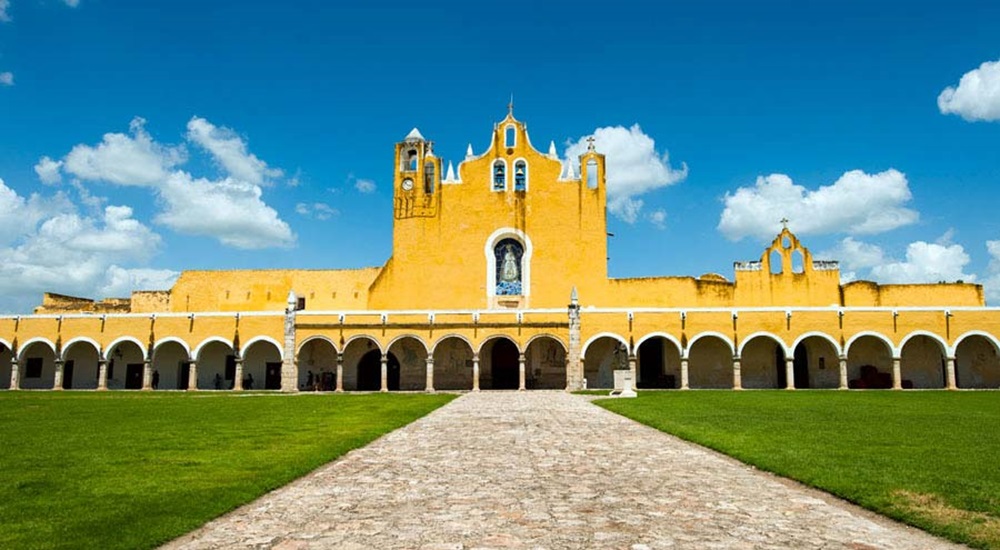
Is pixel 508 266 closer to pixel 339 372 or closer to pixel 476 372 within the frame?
pixel 476 372

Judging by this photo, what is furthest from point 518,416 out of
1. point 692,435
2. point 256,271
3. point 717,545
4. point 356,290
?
point 256,271

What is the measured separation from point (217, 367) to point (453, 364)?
11.9 meters

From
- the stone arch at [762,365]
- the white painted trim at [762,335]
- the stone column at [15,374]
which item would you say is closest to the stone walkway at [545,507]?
the white painted trim at [762,335]

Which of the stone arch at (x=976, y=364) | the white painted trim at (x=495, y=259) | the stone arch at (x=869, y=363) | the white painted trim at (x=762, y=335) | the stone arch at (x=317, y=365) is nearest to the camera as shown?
the white painted trim at (x=762, y=335)

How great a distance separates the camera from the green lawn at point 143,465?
570 cm

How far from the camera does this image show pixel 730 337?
32.0 meters

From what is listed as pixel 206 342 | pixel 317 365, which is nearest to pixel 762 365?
pixel 317 365

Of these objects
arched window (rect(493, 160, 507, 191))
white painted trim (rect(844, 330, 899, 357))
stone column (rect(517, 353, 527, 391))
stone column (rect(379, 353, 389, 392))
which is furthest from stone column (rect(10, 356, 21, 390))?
white painted trim (rect(844, 330, 899, 357))

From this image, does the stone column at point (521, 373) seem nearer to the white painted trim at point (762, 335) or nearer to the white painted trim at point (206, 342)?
the white painted trim at point (762, 335)

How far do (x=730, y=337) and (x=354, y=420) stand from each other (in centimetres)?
2093

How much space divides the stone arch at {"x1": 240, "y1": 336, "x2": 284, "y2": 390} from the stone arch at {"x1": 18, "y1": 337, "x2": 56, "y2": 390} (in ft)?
31.9

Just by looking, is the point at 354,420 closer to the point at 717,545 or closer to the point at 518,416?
the point at 518,416

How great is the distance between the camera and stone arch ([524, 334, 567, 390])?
3378 centimetres

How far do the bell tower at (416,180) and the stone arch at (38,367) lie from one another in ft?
61.3
